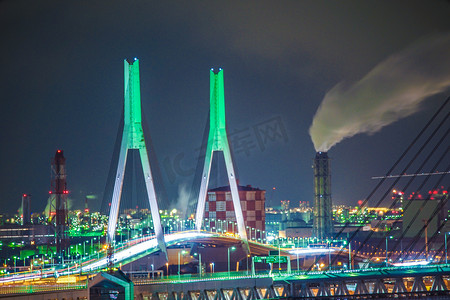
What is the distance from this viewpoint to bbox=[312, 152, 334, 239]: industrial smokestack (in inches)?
2402

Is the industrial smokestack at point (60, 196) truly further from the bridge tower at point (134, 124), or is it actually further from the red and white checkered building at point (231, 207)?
the bridge tower at point (134, 124)

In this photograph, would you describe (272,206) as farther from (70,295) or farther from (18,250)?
(70,295)

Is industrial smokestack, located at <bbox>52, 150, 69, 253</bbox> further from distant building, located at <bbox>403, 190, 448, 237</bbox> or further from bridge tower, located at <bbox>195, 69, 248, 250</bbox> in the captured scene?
distant building, located at <bbox>403, 190, 448, 237</bbox>

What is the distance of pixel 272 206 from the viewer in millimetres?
132000

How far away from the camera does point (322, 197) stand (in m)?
61.8

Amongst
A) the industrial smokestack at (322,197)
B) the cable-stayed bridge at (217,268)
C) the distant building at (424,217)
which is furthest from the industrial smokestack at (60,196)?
the distant building at (424,217)

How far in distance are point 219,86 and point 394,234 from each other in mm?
33315

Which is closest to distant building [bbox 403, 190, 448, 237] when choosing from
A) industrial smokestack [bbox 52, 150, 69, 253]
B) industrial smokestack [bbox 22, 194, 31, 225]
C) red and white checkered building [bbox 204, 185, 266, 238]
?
red and white checkered building [bbox 204, 185, 266, 238]

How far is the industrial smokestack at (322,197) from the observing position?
200 ft

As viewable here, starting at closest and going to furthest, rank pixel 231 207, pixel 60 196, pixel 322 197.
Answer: pixel 60 196
pixel 322 197
pixel 231 207

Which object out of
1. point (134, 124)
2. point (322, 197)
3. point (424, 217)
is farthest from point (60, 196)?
point (424, 217)

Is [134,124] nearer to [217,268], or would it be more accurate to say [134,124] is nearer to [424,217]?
[217,268]

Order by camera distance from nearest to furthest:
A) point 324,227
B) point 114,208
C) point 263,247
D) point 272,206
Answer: point 114,208
point 263,247
point 324,227
point 272,206

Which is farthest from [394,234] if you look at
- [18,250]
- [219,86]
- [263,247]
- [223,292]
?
[223,292]
